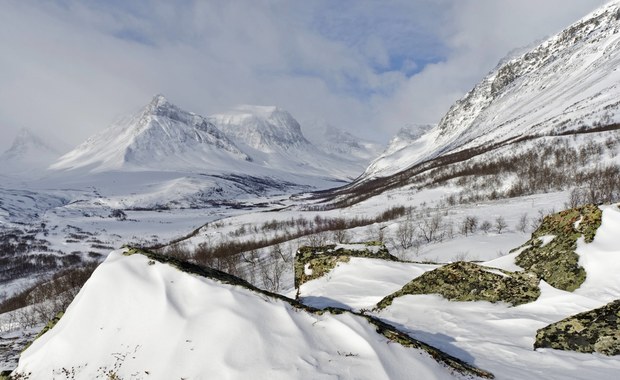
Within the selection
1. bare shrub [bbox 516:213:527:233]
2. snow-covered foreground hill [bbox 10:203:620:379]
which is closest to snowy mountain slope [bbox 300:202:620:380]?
snow-covered foreground hill [bbox 10:203:620:379]

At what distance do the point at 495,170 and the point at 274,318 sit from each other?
11704 cm

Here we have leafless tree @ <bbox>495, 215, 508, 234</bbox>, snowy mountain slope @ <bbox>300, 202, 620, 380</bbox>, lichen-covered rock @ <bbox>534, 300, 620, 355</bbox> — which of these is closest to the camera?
snowy mountain slope @ <bbox>300, 202, 620, 380</bbox>

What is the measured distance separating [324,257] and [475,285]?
8053mm

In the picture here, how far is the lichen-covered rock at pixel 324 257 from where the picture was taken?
1809 centimetres

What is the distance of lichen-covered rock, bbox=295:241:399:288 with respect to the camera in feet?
59.4

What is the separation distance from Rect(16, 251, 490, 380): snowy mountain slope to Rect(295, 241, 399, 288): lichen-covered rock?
1009 centimetres

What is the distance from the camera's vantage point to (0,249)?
13988 cm

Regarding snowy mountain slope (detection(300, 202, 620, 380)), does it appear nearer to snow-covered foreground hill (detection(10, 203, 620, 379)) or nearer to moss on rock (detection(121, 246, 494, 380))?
snow-covered foreground hill (detection(10, 203, 620, 379))

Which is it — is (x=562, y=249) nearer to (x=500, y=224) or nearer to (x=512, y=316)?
(x=512, y=316)

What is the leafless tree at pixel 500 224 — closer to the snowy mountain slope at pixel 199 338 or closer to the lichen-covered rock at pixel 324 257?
the lichen-covered rock at pixel 324 257

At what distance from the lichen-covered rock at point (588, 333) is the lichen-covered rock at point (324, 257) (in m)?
10.3

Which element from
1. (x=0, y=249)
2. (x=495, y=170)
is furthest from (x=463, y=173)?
(x=0, y=249)

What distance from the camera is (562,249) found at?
42.4ft

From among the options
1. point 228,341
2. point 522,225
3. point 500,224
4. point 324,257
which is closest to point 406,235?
point 500,224
